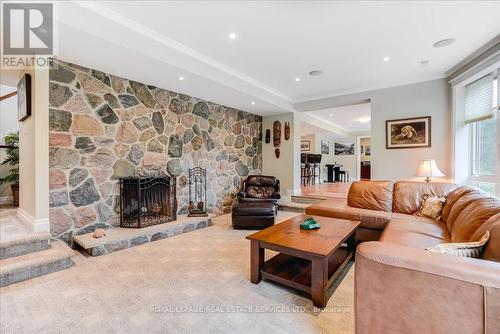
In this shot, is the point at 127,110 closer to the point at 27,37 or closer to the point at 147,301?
the point at 27,37

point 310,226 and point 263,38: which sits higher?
point 263,38

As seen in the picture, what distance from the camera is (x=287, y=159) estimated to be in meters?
5.77

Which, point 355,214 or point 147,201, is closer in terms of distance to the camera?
point 355,214

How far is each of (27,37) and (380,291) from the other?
3.67m

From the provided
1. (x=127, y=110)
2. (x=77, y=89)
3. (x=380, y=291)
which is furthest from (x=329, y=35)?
(x=77, y=89)

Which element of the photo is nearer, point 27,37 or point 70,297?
point 70,297

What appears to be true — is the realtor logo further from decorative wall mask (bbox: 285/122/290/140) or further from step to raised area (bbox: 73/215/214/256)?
decorative wall mask (bbox: 285/122/290/140)

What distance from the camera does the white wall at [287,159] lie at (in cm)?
569

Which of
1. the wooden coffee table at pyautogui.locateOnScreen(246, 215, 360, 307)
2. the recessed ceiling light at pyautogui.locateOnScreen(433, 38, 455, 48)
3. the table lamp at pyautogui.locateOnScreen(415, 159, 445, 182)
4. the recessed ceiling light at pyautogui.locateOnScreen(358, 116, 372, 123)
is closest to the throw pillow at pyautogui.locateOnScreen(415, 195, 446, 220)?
the table lamp at pyautogui.locateOnScreen(415, 159, 445, 182)

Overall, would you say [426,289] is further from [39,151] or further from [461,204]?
[39,151]

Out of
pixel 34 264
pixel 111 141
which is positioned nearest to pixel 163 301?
pixel 34 264

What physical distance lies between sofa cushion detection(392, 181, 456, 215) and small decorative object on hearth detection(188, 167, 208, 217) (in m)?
3.09

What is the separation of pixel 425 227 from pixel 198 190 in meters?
3.60

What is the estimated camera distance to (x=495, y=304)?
1.02 meters
